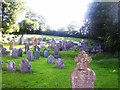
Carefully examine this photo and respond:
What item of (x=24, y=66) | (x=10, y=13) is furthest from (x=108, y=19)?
(x=24, y=66)

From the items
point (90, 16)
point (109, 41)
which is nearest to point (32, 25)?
point (90, 16)

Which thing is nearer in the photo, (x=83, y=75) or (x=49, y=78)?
(x=83, y=75)

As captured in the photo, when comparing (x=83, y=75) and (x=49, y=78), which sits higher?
(x=83, y=75)

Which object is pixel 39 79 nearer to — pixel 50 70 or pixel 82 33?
pixel 50 70

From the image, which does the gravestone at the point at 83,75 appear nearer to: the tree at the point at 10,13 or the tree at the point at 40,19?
the tree at the point at 10,13

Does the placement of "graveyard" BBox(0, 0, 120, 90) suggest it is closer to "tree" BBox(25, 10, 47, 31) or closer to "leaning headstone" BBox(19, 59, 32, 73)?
"leaning headstone" BBox(19, 59, 32, 73)

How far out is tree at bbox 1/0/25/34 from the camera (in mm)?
34719

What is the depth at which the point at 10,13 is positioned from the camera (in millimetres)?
35812

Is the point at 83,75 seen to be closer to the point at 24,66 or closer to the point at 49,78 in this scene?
the point at 49,78

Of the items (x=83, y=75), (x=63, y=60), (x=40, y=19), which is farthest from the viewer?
(x=40, y=19)

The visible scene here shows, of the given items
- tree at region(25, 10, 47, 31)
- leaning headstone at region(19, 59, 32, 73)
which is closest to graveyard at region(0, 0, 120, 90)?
leaning headstone at region(19, 59, 32, 73)

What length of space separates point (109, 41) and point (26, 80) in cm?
1410

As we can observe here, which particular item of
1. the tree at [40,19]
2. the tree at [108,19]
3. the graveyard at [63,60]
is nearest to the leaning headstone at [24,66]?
the graveyard at [63,60]

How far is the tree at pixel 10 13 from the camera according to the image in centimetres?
3472
